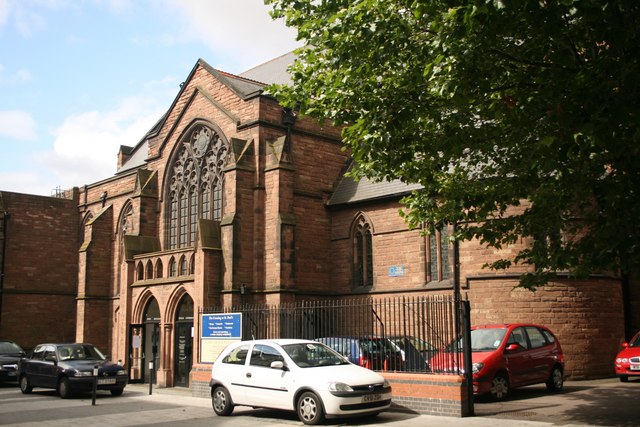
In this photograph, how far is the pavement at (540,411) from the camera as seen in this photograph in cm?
1223

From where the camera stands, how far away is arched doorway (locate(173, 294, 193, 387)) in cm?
2362

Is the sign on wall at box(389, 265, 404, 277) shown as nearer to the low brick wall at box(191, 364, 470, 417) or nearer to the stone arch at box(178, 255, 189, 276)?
the stone arch at box(178, 255, 189, 276)

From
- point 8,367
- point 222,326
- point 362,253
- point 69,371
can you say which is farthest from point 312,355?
point 8,367

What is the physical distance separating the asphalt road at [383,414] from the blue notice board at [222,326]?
1.87 metres

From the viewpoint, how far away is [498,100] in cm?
1150

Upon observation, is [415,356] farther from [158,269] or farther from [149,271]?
[149,271]

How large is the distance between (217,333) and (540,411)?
9.31 meters

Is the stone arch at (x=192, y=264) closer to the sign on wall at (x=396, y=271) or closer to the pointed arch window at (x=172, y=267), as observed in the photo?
→ the pointed arch window at (x=172, y=267)

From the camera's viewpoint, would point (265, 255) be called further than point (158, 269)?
No

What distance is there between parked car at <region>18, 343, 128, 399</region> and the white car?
601 cm

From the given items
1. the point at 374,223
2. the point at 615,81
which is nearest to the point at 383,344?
the point at 615,81

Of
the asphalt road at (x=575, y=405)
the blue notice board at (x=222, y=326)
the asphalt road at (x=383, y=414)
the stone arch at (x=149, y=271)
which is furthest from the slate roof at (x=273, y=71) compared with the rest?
the asphalt road at (x=575, y=405)

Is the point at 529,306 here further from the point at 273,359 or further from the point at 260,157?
the point at 260,157

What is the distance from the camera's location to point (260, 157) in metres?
24.9
